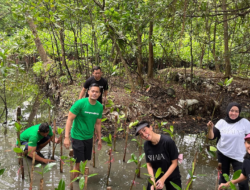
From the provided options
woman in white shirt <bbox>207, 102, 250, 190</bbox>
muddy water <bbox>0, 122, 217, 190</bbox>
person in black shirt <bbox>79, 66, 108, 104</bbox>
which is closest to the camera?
woman in white shirt <bbox>207, 102, 250, 190</bbox>

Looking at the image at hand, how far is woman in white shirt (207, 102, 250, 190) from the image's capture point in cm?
287

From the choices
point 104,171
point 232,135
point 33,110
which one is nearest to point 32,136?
point 104,171

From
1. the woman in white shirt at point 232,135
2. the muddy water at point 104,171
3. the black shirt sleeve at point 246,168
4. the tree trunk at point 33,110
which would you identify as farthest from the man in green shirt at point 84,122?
the tree trunk at point 33,110

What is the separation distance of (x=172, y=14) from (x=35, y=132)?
4840 mm

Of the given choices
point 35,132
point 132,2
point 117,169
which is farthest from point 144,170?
point 132,2

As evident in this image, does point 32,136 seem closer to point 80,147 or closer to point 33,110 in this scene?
point 80,147

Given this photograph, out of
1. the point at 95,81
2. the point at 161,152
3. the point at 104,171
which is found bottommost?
the point at 104,171

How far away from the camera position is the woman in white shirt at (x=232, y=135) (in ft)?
9.42

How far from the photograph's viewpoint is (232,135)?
2912mm

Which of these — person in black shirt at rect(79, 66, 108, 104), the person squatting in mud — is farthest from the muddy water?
person in black shirt at rect(79, 66, 108, 104)

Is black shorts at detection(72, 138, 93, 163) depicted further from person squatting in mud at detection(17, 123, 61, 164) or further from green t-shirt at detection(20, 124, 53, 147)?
green t-shirt at detection(20, 124, 53, 147)

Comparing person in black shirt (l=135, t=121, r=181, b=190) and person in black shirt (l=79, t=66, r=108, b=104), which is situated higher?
person in black shirt (l=79, t=66, r=108, b=104)

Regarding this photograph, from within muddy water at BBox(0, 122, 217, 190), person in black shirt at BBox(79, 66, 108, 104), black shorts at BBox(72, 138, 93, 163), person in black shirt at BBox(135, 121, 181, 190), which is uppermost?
person in black shirt at BBox(79, 66, 108, 104)

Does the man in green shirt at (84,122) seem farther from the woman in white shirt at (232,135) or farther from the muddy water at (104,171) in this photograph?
the woman in white shirt at (232,135)
